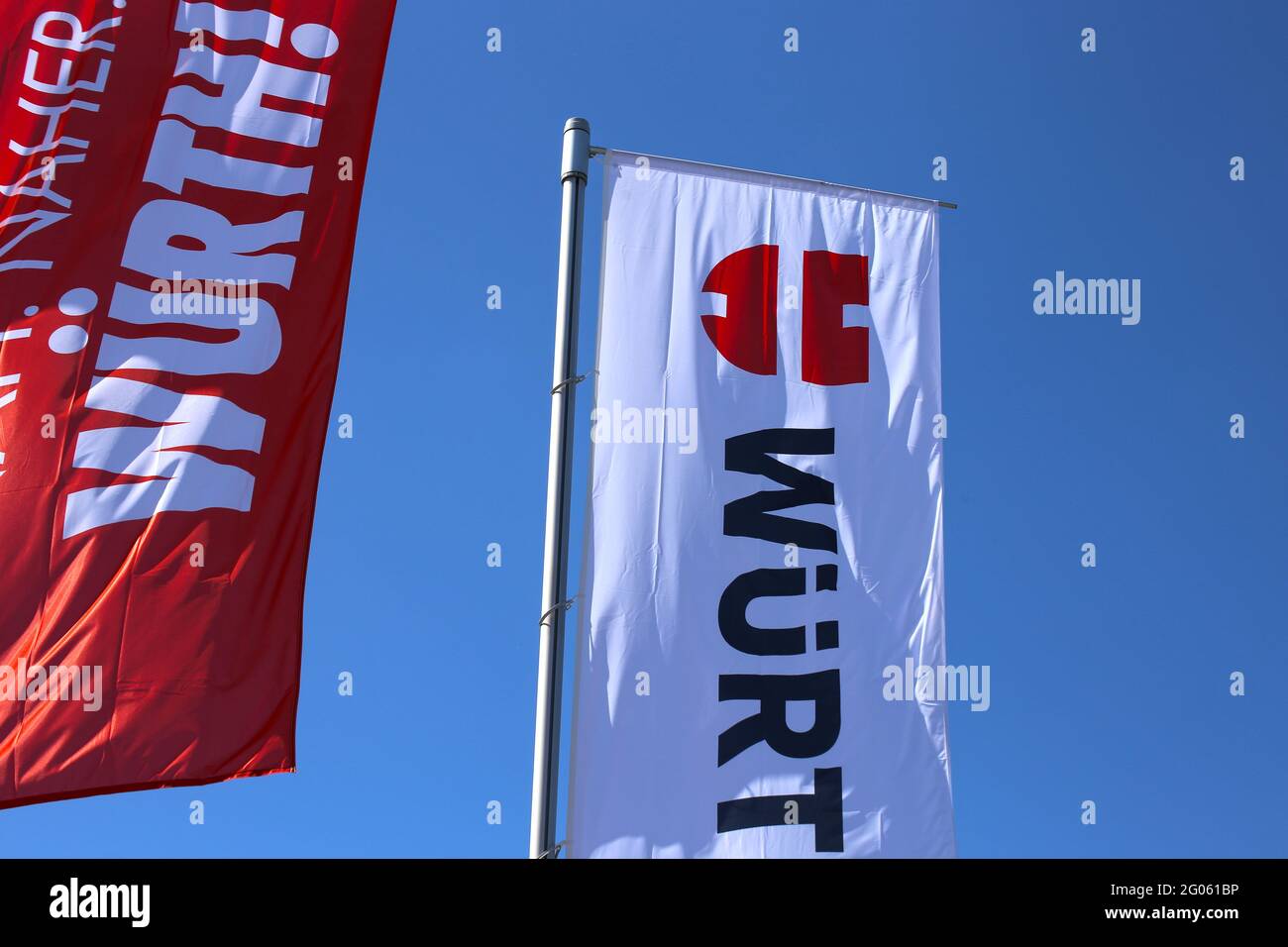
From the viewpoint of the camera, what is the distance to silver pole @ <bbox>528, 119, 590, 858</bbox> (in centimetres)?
905

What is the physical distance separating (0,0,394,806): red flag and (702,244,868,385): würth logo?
2833mm

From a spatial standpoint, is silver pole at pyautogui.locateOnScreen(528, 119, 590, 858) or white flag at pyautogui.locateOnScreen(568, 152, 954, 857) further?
white flag at pyautogui.locateOnScreen(568, 152, 954, 857)

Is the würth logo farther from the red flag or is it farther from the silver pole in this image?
the red flag

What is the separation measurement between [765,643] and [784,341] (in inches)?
91.8

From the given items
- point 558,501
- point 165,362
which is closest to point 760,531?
point 558,501

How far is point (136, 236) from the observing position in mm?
10594

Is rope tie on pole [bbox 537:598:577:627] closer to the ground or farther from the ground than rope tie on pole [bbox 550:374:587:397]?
closer to the ground

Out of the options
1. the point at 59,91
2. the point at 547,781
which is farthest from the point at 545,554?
the point at 59,91

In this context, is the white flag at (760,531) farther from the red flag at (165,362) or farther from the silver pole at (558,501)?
the red flag at (165,362)

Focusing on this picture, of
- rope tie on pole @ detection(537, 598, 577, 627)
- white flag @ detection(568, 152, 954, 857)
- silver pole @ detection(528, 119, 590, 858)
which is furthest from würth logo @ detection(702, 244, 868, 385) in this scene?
rope tie on pole @ detection(537, 598, 577, 627)

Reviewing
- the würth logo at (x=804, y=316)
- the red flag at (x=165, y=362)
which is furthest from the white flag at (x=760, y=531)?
the red flag at (x=165, y=362)

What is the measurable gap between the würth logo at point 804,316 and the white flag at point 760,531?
17 millimetres
